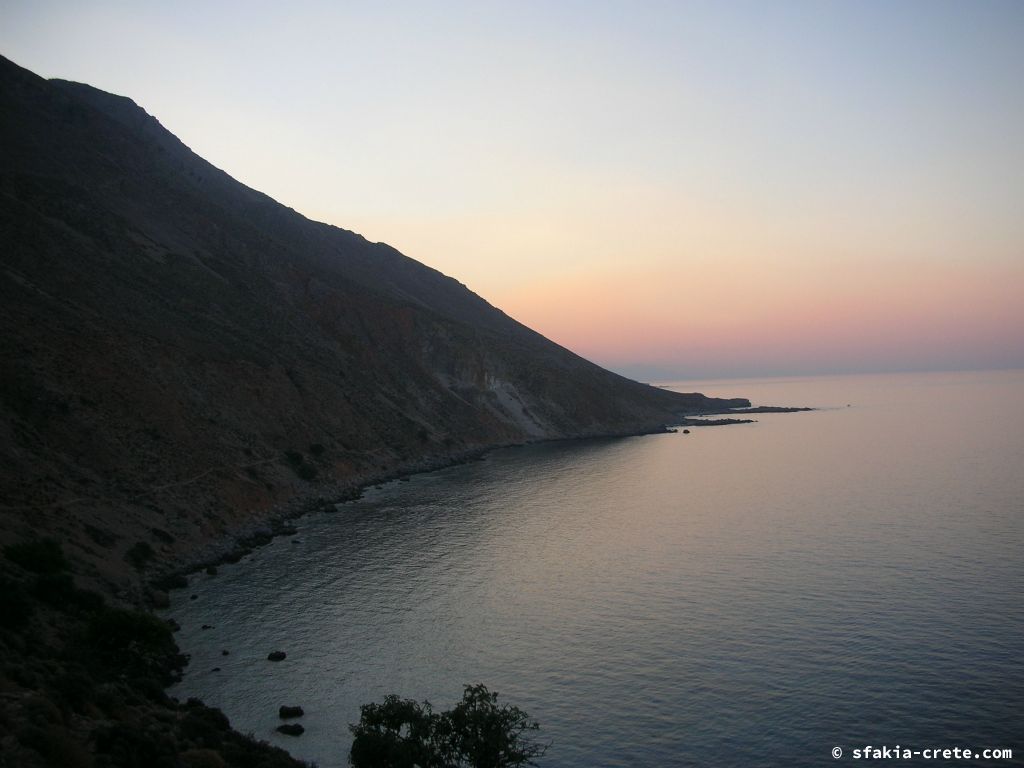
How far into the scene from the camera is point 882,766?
2155 cm

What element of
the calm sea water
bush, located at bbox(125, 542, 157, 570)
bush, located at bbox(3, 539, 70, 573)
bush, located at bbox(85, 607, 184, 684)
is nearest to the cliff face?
bush, located at bbox(125, 542, 157, 570)

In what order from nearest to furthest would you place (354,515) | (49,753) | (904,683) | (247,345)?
1. (49,753)
2. (904,683)
3. (354,515)
4. (247,345)

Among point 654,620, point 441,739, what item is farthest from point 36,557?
point 654,620

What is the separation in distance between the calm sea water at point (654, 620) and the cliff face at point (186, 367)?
8.50m

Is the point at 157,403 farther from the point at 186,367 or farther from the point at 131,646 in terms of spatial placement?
the point at 131,646

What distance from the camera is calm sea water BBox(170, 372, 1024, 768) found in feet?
80.6

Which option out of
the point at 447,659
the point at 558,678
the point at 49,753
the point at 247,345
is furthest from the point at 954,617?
the point at 247,345

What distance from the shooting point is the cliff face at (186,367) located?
46188 mm

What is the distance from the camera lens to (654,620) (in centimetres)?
3528

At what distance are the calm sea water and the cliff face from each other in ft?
27.9

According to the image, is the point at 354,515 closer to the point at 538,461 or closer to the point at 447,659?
the point at 447,659

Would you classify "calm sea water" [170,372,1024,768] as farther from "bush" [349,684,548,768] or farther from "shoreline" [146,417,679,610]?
"bush" [349,684,548,768]

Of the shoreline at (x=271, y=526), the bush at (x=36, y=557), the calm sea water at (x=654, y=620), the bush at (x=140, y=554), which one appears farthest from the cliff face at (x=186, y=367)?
the calm sea water at (x=654, y=620)

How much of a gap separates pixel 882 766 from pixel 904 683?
20.1 feet
